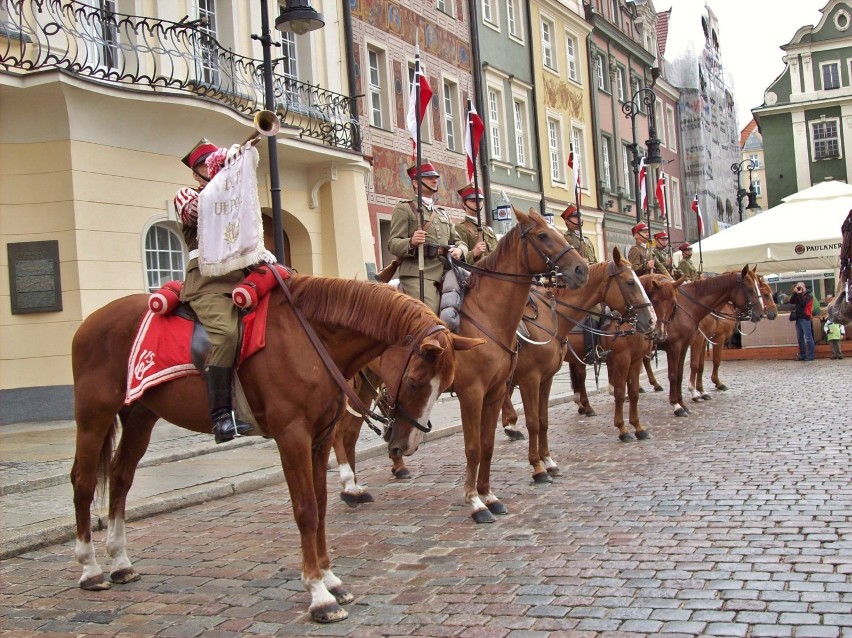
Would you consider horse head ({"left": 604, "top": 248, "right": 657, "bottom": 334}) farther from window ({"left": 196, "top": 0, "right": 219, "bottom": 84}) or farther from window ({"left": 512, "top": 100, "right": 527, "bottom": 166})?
window ({"left": 512, "top": 100, "right": 527, "bottom": 166})

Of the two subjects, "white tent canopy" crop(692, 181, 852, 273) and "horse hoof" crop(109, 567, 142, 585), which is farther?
"white tent canopy" crop(692, 181, 852, 273)

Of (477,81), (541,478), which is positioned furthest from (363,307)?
(477,81)

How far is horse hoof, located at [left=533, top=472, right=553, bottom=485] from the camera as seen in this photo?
27.5 feet

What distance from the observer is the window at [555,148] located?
32125 mm

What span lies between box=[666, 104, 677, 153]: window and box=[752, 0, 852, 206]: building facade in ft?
45.6

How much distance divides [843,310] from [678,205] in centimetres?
4506

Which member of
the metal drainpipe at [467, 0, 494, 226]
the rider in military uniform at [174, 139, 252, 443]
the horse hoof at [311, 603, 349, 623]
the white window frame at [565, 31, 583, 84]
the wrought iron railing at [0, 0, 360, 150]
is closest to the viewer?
the horse hoof at [311, 603, 349, 623]

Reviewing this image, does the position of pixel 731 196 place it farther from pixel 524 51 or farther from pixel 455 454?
pixel 455 454

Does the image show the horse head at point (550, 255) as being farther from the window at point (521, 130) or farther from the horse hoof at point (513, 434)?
the window at point (521, 130)

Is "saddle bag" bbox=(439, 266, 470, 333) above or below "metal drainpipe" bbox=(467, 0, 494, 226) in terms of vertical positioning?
below

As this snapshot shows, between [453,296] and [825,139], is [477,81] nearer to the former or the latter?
[453,296]

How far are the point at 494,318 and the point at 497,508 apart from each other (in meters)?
1.54

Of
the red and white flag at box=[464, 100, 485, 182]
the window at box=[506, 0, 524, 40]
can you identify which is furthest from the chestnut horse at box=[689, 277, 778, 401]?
the window at box=[506, 0, 524, 40]

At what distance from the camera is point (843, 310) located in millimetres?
6113
